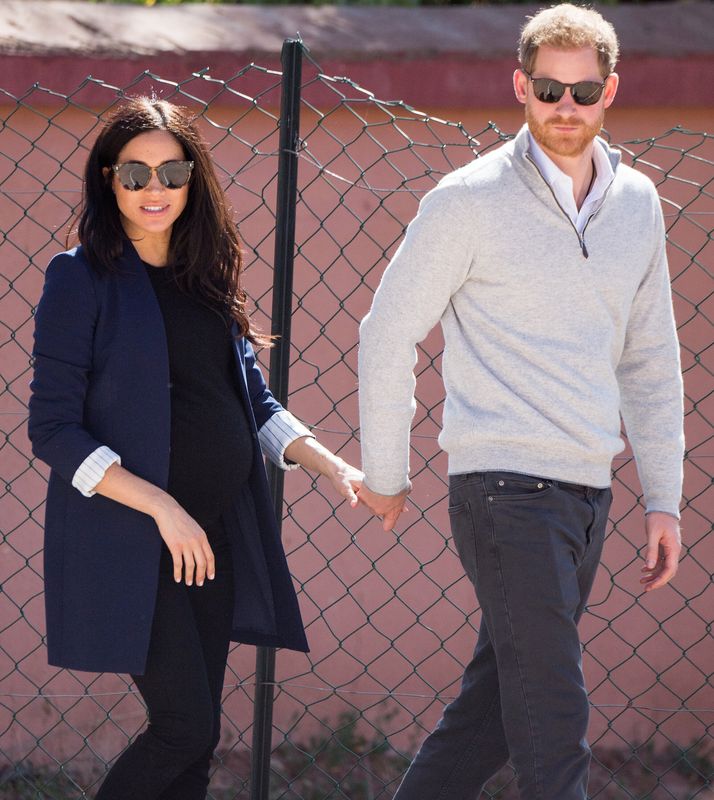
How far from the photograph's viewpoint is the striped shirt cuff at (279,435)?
277cm

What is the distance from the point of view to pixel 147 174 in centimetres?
251

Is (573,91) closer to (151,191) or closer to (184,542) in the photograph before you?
(151,191)

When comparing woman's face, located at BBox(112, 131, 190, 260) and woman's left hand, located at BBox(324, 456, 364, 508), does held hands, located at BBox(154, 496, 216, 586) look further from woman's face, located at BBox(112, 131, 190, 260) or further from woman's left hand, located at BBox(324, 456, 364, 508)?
woman's face, located at BBox(112, 131, 190, 260)

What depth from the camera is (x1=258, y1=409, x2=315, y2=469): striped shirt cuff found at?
277 centimetres

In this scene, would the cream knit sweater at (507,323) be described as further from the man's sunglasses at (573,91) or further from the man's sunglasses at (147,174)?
the man's sunglasses at (147,174)

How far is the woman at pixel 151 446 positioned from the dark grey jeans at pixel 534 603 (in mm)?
399

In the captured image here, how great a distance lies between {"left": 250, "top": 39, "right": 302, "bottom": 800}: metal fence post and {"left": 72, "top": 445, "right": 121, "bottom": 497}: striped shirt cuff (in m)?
0.71

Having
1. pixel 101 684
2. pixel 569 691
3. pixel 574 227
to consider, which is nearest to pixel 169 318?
pixel 574 227

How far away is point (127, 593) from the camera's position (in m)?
2.42

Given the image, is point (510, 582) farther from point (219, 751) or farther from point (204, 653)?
point (219, 751)

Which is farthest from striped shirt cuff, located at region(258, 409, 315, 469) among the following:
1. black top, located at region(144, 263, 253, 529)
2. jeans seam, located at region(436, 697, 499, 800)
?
jeans seam, located at region(436, 697, 499, 800)

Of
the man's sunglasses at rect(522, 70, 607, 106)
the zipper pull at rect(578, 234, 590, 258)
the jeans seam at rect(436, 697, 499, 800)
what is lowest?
the jeans seam at rect(436, 697, 499, 800)

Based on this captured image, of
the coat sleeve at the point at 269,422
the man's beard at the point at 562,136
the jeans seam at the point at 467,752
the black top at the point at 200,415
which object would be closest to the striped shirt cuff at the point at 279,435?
the coat sleeve at the point at 269,422

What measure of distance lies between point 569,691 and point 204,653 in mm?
764
